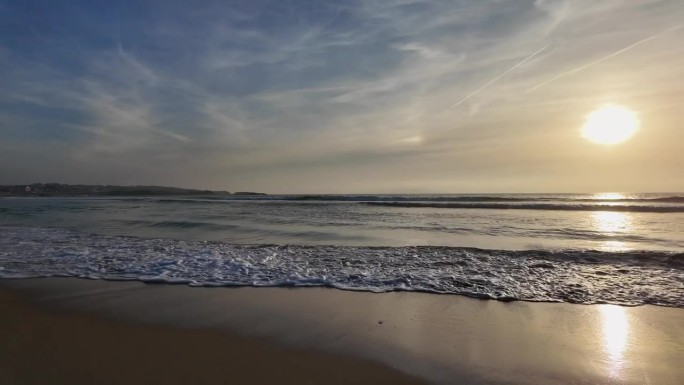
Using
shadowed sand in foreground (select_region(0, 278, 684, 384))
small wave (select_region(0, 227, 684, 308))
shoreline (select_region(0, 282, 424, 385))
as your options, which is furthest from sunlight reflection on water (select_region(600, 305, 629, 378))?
shoreline (select_region(0, 282, 424, 385))

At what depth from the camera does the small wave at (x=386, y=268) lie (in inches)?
276

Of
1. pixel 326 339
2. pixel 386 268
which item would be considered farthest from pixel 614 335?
pixel 386 268

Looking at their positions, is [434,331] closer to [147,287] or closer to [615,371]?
[615,371]

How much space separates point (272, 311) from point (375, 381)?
250 centimetres

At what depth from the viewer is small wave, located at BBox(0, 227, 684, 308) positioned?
276 inches

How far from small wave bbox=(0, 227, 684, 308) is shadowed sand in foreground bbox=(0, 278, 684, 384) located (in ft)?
2.42

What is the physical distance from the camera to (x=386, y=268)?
8.66m

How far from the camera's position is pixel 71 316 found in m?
5.57

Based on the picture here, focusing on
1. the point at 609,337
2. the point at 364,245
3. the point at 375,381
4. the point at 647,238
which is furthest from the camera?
the point at 647,238

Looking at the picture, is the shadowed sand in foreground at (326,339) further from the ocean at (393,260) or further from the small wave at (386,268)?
the ocean at (393,260)

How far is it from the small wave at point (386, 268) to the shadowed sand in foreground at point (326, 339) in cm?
74

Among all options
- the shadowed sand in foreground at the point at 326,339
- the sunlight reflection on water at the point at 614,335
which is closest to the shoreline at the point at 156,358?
the shadowed sand in foreground at the point at 326,339

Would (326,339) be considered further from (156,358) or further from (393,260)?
(393,260)

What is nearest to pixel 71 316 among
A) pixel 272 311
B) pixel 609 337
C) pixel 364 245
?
pixel 272 311
